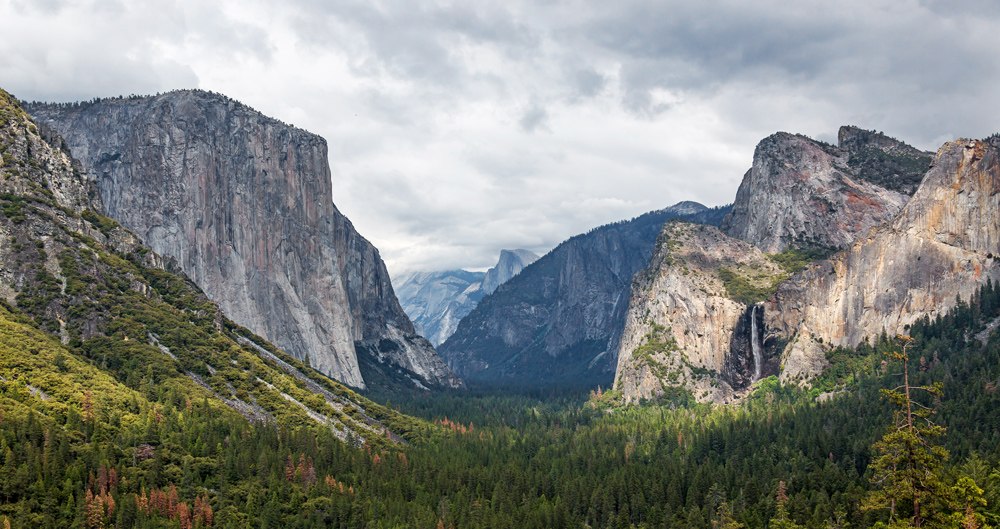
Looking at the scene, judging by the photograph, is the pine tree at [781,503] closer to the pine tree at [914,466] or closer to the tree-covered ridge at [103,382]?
the pine tree at [914,466]

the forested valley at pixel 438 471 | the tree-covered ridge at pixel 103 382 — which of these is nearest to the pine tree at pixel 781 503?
the forested valley at pixel 438 471

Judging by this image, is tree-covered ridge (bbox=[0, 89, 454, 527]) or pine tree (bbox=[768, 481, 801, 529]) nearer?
pine tree (bbox=[768, 481, 801, 529])

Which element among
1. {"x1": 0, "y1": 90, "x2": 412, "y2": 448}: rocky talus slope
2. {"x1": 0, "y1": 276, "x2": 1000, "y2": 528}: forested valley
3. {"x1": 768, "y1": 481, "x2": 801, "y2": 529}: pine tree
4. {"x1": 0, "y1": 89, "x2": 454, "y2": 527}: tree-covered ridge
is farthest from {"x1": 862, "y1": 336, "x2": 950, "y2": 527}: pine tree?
{"x1": 0, "y1": 90, "x2": 412, "y2": 448}: rocky talus slope

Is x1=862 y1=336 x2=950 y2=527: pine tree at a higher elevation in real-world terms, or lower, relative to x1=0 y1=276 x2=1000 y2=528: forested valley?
higher

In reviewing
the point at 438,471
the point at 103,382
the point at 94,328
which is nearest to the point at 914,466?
the point at 438,471

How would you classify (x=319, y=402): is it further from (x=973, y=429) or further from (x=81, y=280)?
(x=973, y=429)

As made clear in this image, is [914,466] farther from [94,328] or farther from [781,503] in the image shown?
[94,328]

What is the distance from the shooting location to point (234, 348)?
19300 centimetres

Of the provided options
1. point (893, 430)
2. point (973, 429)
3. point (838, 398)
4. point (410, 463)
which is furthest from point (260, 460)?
point (838, 398)

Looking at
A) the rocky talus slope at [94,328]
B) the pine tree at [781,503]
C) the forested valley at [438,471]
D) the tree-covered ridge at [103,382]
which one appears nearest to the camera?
the pine tree at [781,503]

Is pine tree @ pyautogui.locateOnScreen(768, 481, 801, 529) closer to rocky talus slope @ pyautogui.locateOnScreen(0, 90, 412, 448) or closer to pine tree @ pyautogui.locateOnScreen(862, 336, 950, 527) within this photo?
pine tree @ pyautogui.locateOnScreen(862, 336, 950, 527)

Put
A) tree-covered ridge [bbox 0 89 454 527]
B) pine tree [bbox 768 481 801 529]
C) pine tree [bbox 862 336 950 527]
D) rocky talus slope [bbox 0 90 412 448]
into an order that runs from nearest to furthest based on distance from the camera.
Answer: pine tree [bbox 862 336 950 527], pine tree [bbox 768 481 801 529], tree-covered ridge [bbox 0 89 454 527], rocky talus slope [bbox 0 90 412 448]

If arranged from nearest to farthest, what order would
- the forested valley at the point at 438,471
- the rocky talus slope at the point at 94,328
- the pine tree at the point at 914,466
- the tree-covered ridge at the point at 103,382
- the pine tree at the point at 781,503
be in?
the pine tree at the point at 914,466 < the pine tree at the point at 781,503 < the forested valley at the point at 438,471 < the tree-covered ridge at the point at 103,382 < the rocky talus slope at the point at 94,328

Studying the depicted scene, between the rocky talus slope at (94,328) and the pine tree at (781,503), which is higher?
the rocky talus slope at (94,328)
